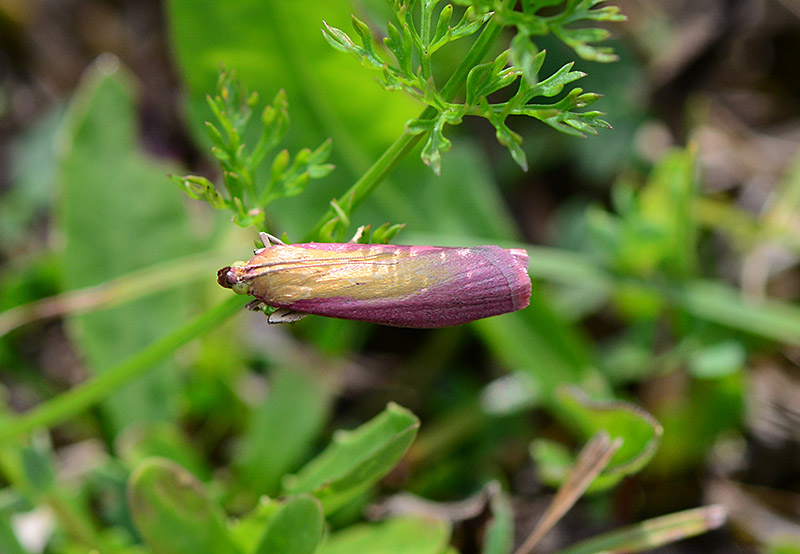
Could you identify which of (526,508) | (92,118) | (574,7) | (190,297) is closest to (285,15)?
(92,118)

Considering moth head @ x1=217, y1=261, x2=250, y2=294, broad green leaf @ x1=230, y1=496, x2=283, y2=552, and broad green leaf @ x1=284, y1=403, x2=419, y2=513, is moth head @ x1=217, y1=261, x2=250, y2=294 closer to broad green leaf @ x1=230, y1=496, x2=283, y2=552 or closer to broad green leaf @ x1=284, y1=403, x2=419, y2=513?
broad green leaf @ x1=284, y1=403, x2=419, y2=513

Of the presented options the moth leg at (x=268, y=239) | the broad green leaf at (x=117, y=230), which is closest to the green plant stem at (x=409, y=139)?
the moth leg at (x=268, y=239)

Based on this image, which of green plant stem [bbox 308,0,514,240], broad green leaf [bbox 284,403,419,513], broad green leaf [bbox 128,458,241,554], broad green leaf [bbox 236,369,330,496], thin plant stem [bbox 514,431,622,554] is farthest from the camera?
broad green leaf [bbox 236,369,330,496]

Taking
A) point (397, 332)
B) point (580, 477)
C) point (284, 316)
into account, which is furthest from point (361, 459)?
point (397, 332)

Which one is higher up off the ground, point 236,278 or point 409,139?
point 409,139

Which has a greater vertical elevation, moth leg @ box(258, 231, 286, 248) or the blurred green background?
moth leg @ box(258, 231, 286, 248)

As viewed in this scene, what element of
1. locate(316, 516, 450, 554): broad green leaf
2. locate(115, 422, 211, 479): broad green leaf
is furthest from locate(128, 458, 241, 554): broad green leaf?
locate(115, 422, 211, 479): broad green leaf

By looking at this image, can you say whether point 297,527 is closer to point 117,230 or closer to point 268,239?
point 268,239
